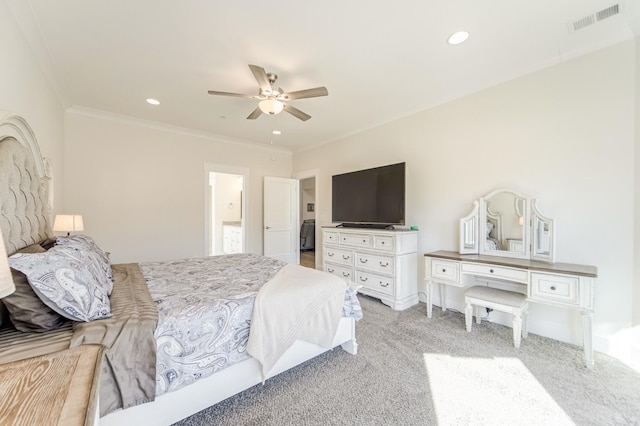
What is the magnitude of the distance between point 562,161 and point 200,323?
325 centimetres

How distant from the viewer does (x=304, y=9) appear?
177 cm

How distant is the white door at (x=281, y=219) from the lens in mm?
5094

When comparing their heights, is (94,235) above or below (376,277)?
above

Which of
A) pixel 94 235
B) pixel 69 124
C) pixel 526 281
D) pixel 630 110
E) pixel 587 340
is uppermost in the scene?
pixel 69 124

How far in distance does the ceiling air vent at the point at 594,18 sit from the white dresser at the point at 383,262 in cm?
226

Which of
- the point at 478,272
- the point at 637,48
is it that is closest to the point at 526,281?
the point at 478,272

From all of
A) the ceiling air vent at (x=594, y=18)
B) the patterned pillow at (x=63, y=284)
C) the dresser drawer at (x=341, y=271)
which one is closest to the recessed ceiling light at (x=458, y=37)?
the ceiling air vent at (x=594, y=18)

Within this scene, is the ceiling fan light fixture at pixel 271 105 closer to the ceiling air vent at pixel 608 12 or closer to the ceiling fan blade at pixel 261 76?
the ceiling fan blade at pixel 261 76

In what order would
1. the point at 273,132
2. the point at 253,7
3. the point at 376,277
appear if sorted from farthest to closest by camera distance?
the point at 273,132 < the point at 376,277 < the point at 253,7

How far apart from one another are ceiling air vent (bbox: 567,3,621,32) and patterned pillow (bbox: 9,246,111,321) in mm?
3640

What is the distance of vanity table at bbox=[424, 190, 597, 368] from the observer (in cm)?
199

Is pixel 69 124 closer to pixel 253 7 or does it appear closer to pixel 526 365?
pixel 253 7

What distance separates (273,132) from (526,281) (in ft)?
12.9

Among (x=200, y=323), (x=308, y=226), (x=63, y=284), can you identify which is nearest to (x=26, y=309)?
(x=63, y=284)
